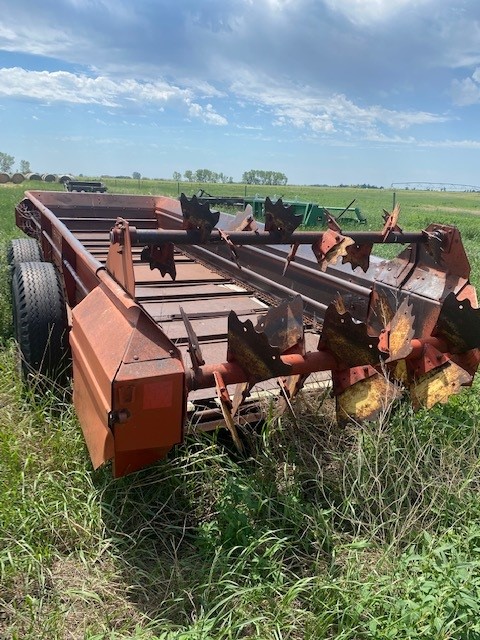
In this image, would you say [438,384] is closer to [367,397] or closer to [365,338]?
[367,397]

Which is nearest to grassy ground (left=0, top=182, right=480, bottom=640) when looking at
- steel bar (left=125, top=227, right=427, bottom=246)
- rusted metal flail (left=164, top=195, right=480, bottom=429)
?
rusted metal flail (left=164, top=195, right=480, bottom=429)

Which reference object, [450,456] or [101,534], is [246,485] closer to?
[101,534]

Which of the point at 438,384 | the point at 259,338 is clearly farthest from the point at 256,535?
the point at 438,384

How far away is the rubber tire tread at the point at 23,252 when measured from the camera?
4875 millimetres

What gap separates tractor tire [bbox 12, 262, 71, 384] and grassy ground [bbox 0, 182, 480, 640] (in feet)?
1.25

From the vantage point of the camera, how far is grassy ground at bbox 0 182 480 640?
1.89 metres

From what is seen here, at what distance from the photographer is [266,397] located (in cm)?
283

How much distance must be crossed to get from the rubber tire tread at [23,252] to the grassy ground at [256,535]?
7.33 ft

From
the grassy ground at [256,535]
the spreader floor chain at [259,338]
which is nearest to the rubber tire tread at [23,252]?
the spreader floor chain at [259,338]

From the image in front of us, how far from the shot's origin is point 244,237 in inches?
101

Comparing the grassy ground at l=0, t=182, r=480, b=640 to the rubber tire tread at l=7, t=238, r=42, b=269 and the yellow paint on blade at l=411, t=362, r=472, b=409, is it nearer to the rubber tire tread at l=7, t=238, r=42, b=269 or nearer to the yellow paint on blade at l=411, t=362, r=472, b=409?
the yellow paint on blade at l=411, t=362, r=472, b=409

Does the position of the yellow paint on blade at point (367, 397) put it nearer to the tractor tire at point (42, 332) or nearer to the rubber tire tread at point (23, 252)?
the tractor tire at point (42, 332)

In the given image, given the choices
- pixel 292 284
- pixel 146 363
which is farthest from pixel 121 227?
pixel 292 284

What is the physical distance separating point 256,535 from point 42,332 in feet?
6.16
